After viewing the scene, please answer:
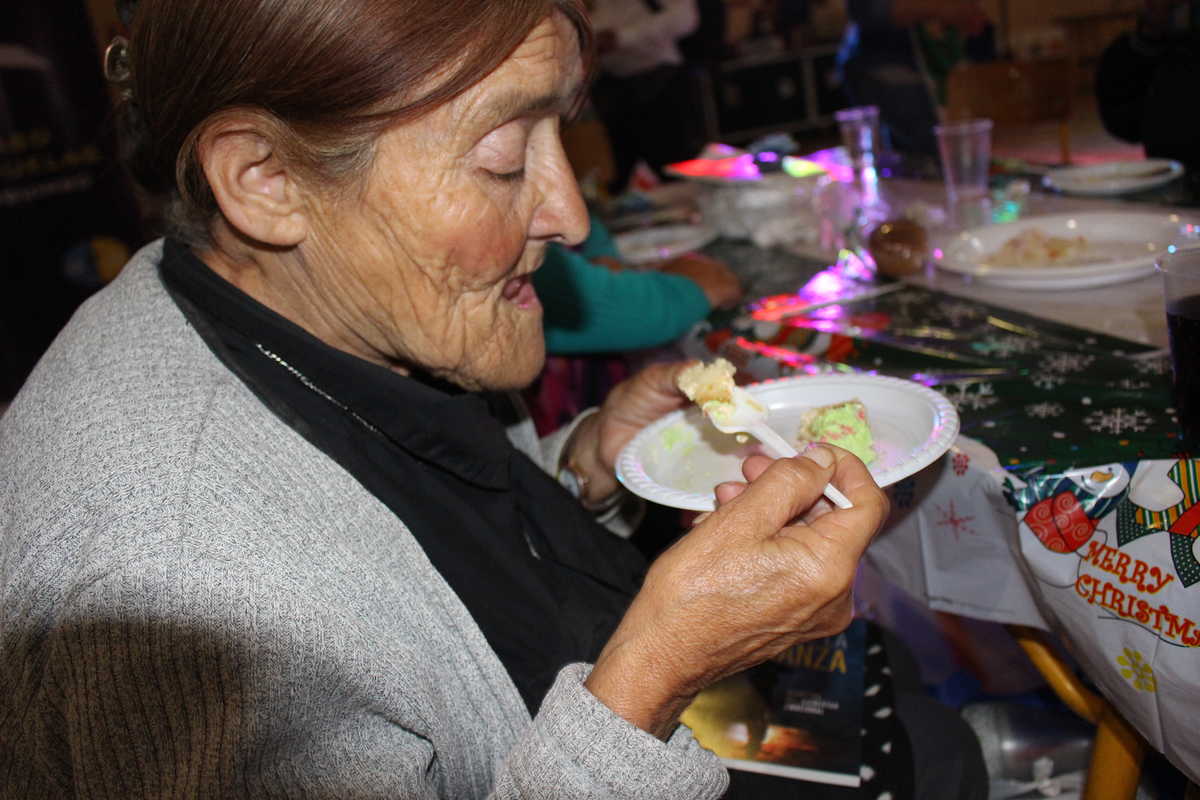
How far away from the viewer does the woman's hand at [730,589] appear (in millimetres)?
938

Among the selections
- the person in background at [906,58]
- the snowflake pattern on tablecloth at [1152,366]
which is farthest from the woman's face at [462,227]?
the person in background at [906,58]

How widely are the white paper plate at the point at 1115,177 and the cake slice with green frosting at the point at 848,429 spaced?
1505 millimetres

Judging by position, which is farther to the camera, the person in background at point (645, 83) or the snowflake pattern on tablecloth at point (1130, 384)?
the person in background at point (645, 83)

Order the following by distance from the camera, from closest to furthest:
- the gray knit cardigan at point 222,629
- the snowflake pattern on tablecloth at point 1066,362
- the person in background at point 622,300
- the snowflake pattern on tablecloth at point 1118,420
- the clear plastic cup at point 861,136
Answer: the gray knit cardigan at point 222,629, the snowflake pattern on tablecloth at point 1118,420, the snowflake pattern on tablecloth at point 1066,362, the person in background at point 622,300, the clear plastic cup at point 861,136

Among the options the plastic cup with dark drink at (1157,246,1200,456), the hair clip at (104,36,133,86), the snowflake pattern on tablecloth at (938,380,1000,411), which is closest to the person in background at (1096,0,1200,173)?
the snowflake pattern on tablecloth at (938,380,1000,411)

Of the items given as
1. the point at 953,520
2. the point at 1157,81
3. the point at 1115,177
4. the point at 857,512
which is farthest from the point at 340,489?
the point at 1157,81

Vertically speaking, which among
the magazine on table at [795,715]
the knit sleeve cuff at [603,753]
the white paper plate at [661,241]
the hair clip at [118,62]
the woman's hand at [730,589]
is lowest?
the magazine on table at [795,715]

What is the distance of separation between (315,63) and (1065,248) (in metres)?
1.52

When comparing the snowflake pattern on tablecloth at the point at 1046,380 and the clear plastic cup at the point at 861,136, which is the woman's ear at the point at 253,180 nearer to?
the snowflake pattern on tablecloth at the point at 1046,380

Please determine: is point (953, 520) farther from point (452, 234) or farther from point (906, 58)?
point (906, 58)

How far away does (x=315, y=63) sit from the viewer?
0.94 m

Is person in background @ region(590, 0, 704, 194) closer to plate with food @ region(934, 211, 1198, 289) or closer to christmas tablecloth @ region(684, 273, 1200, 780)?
plate with food @ region(934, 211, 1198, 289)

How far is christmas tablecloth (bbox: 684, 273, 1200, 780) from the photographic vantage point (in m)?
0.93

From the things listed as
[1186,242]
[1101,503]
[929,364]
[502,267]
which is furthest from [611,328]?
[1101,503]
